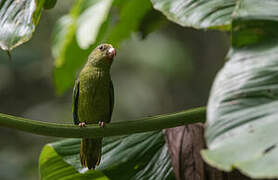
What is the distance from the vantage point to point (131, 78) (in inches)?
364

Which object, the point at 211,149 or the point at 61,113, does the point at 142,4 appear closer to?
the point at 211,149

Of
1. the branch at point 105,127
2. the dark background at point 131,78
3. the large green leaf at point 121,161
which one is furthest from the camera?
the dark background at point 131,78

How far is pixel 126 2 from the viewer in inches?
150

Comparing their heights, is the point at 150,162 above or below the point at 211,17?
below

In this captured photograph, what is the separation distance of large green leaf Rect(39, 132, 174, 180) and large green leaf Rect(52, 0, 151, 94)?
29.7 inches

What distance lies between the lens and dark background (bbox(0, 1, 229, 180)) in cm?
807

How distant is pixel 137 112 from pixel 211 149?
7.55 m

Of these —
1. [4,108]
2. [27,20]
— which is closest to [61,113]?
[4,108]

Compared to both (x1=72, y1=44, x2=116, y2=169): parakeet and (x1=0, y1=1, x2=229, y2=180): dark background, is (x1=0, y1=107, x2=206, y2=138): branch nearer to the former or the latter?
(x1=72, y1=44, x2=116, y2=169): parakeet

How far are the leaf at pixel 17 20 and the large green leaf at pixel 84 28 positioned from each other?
0.89 meters

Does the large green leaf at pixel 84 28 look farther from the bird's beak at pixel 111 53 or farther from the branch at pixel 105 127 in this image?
the branch at pixel 105 127

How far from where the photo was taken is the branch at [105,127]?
197cm

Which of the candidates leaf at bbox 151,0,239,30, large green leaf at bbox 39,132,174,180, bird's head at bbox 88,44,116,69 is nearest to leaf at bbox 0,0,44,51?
leaf at bbox 151,0,239,30

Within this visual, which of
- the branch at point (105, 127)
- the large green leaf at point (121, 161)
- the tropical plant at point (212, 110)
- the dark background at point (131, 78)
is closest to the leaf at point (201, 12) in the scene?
the tropical plant at point (212, 110)
